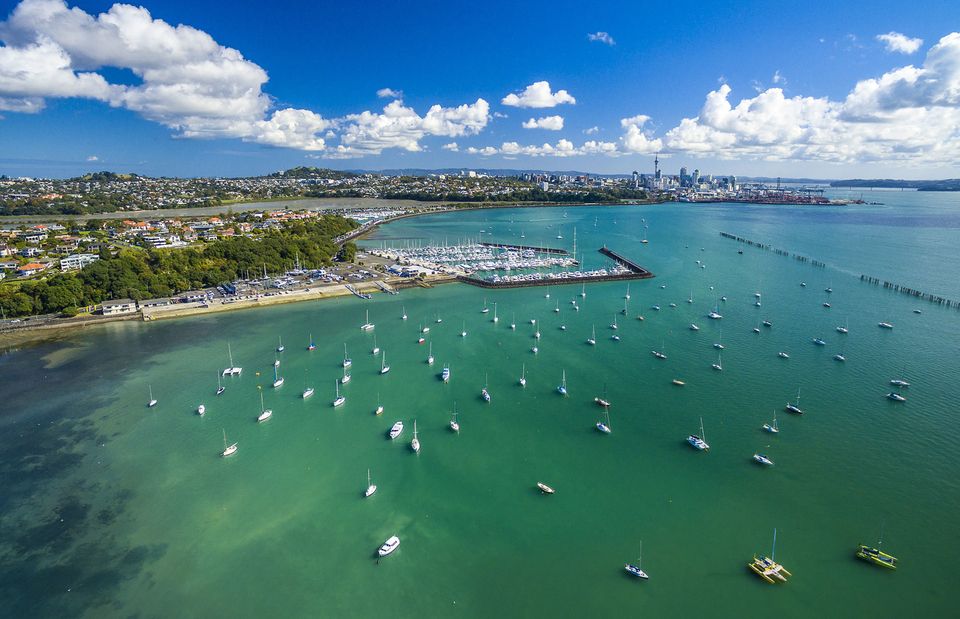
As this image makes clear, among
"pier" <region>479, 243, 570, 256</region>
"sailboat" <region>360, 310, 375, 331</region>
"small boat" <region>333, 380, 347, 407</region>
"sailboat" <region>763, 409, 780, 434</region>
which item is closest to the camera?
"sailboat" <region>763, 409, 780, 434</region>

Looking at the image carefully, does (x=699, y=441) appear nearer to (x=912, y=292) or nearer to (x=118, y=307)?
(x=912, y=292)

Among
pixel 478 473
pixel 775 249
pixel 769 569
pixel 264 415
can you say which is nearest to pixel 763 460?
pixel 769 569

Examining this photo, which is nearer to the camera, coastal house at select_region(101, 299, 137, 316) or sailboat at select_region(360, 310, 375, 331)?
sailboat at select_region(360, 310, 375, 331)

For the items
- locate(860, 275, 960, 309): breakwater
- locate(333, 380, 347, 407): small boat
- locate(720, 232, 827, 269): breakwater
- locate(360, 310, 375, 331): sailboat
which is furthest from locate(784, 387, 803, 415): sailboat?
locate(720, 232, 827, 269): breakwater

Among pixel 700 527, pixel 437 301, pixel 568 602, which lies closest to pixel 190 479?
pixel 568 602

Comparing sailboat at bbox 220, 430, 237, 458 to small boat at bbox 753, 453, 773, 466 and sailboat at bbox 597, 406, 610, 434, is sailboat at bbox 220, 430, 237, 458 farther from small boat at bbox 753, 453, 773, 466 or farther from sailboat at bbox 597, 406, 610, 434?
small boat at bbox 753, 453, 773, 466

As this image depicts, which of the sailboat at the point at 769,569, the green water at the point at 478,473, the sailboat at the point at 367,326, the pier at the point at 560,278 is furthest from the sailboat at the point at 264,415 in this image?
the pier at the point at 560,278

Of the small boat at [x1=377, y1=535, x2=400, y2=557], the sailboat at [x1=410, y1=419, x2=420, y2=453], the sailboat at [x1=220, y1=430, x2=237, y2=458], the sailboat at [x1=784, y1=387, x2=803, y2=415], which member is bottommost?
the small boat at [x1=377, y1=535, x2=400, y2=557]
